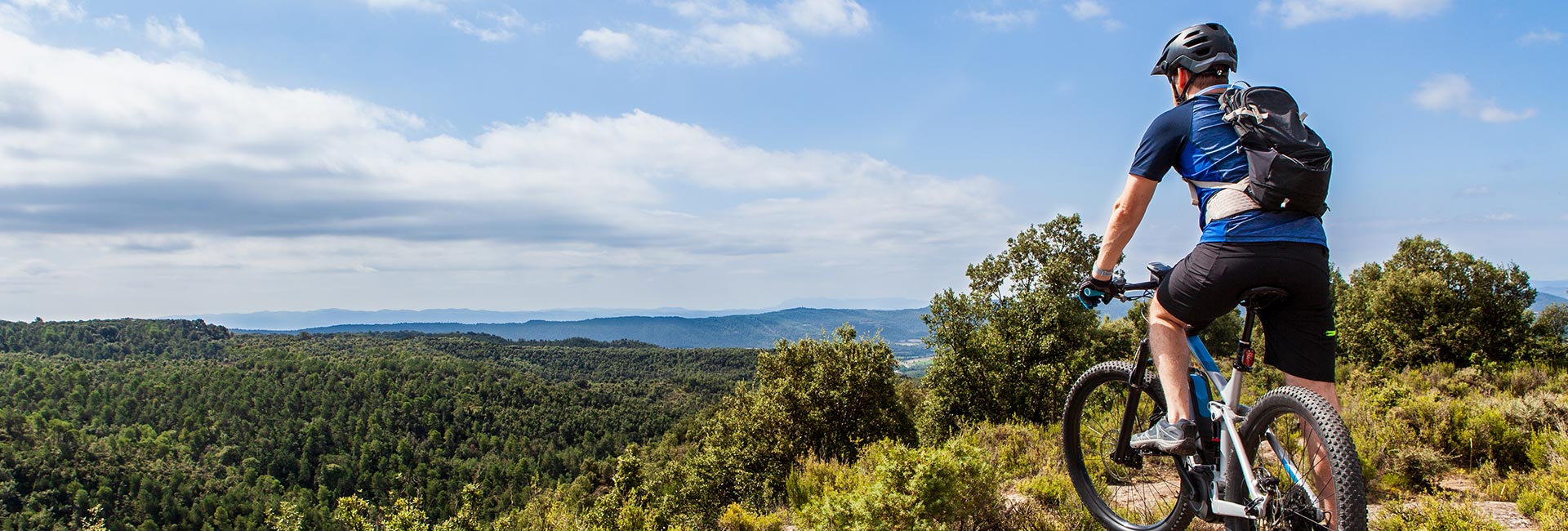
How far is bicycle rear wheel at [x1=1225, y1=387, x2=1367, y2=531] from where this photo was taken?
2.24m

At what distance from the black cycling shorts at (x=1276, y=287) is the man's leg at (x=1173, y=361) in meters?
0.09

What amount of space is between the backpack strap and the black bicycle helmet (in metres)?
0.55

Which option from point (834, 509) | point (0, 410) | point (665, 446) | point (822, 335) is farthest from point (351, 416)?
point (834, 509)

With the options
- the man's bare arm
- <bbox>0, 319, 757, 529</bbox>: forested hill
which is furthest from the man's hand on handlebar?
<bbox>0, 319, 757, 529</bbox>: forested hill

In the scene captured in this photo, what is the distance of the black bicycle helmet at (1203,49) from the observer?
2877 millimetres

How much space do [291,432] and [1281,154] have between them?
171 metres

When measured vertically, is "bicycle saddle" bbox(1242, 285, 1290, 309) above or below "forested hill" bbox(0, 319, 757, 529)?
above

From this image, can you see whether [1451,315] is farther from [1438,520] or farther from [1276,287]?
[1276,287]

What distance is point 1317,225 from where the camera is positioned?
2494mm

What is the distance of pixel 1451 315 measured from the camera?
21.5 m

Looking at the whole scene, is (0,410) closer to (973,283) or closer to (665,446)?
(665,446)

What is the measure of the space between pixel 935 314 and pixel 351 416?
158054mm

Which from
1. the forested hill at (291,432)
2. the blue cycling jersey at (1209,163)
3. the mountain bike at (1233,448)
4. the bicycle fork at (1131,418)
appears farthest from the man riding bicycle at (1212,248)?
the forested hill at (291,432)

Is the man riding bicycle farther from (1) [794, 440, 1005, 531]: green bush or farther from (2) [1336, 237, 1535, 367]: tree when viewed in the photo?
(2) [1336, 237, 1535, 367]: tree
